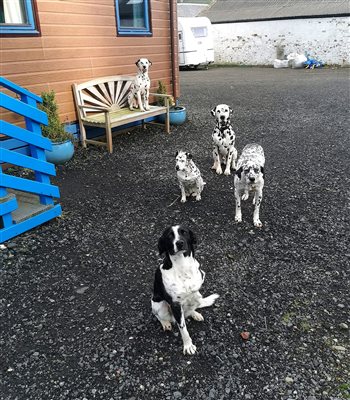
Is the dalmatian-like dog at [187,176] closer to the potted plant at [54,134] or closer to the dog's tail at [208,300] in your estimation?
the dog's tail at [208,300]

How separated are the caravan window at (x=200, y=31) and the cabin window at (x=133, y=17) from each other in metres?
14.4

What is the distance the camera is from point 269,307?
332 centimetres

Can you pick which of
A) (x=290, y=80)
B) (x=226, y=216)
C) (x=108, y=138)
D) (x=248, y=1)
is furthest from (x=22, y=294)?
(x=248, y=1)

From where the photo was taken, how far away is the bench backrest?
7785 mm

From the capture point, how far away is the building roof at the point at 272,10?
78.7 feet

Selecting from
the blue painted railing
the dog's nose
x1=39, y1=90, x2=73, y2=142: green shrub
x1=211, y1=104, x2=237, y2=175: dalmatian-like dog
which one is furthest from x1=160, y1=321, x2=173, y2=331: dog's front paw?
Answer: x1=39, y1=90, x2=73, y2=142: green shrub

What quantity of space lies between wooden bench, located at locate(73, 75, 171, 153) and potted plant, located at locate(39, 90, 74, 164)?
2.75 ft

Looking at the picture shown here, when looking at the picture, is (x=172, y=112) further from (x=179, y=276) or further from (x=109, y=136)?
(x=179, y=276)

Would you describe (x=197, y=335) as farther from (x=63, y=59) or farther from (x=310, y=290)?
(x=63, y=59)

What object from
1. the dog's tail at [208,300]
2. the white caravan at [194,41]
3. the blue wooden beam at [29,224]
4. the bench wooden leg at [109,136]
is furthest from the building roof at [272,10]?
the dog's tail at [208,300]

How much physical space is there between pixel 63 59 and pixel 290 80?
1346 centimetres

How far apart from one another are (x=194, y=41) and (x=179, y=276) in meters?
22.4

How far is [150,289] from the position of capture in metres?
3.64

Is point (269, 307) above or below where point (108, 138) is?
below
